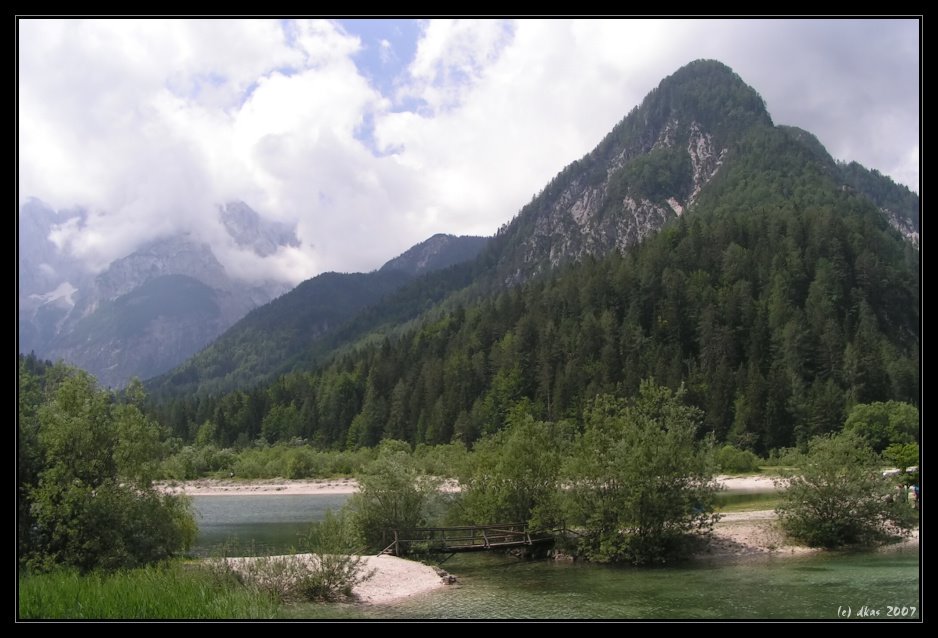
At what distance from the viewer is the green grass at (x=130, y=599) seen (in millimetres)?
21953

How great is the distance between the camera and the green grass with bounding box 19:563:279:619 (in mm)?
21953

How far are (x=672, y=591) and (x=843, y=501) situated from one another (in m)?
17.1

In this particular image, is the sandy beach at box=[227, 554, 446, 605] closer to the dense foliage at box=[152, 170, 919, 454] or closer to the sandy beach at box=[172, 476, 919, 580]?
the sandy beach at box=[172, 476, 919, 580]

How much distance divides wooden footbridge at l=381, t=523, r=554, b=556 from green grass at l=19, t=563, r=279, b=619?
58.8 ft

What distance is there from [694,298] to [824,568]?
12479cm

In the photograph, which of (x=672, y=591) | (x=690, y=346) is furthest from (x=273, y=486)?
(x=672, y=591)

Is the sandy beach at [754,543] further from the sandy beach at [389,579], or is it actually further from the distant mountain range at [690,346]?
the distant mountain range at [690,346]

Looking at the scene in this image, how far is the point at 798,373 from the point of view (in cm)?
13112

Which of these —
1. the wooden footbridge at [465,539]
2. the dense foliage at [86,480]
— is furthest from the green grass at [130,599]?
the wooden footbridge at [465,539]

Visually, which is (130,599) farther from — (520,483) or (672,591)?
(520,483)

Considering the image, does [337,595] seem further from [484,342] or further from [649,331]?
[484,342]

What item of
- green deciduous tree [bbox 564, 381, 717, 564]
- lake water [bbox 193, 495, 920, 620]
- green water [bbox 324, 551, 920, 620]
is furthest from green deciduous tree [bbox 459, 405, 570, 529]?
green water [bbox 324, 551, 920, 620]

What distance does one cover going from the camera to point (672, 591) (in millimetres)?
32719
